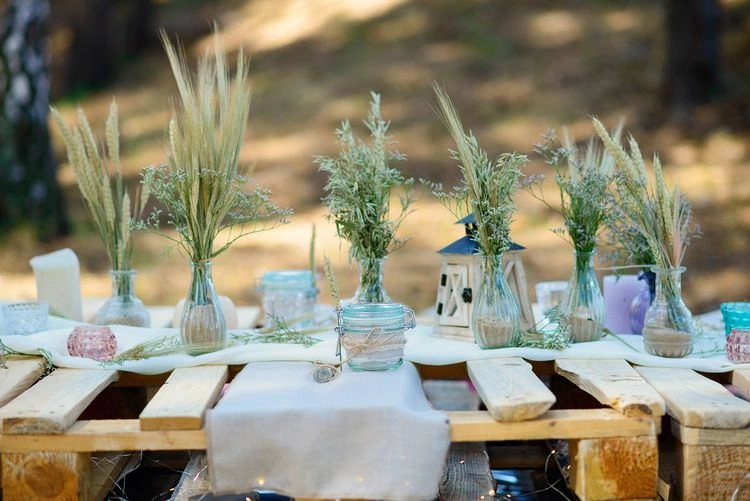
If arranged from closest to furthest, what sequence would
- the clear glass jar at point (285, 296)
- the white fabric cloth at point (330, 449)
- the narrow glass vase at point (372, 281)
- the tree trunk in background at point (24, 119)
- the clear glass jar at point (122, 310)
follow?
the white fabric cloth at point (330, 449) → the narrow glass vase at point (372, 281) → the clear glass jar at point (122, 310) → the clear glass jar at point (285, 296) → the tree trunk in background at point (24, 119)

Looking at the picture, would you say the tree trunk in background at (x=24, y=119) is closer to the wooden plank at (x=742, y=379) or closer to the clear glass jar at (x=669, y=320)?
the clear glass jar at (x=669, y=320)

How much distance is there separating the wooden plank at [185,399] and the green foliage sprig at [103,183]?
633mm

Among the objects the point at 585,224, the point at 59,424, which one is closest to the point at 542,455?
the point at 585,224

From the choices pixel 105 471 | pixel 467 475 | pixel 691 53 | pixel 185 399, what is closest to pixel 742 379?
pixel 467 475

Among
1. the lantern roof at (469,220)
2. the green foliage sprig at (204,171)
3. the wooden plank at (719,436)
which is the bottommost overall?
the wooden plank at (719,436)

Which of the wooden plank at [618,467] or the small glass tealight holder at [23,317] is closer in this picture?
the wooden plank at [618,467]

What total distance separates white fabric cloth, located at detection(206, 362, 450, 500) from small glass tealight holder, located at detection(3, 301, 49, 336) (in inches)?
39.3

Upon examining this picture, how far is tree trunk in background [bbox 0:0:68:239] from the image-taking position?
21.6ft

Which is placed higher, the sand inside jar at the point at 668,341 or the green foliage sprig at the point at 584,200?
the green foliage sprig at the point at 584,200

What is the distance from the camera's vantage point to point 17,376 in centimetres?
256

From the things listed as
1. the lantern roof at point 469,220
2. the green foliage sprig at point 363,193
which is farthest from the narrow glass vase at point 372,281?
the lantern roof at point 469,220

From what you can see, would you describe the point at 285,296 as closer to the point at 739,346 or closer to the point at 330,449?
the point at 330,449


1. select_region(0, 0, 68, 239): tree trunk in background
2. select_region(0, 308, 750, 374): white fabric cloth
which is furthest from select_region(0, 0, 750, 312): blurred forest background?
A: select_region(0, 308, 750, 374): white fabric cloth

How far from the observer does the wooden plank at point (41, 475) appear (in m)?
2.25
